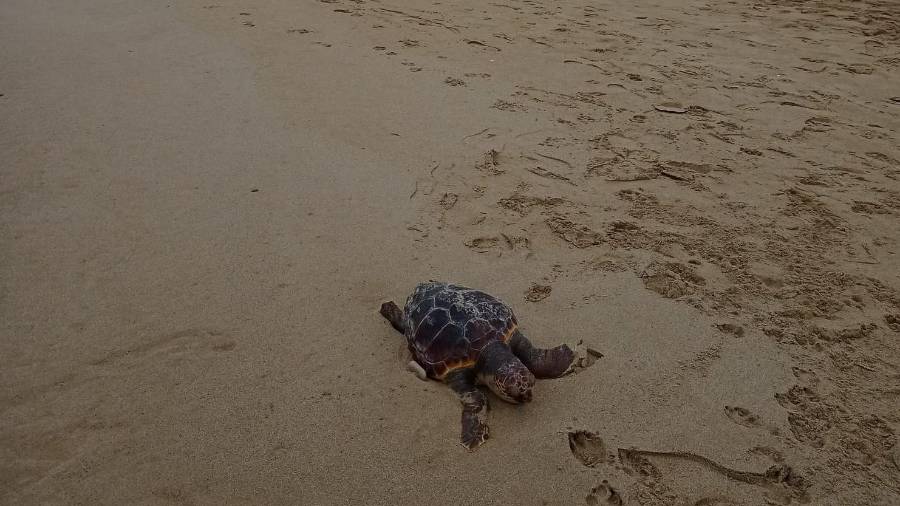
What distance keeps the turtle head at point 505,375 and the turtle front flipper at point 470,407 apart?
0.19 feet

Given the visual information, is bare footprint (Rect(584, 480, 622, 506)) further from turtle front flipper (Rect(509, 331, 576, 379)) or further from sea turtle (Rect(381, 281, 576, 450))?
turtle front flipper (Rect(509, 331, 576, 379))

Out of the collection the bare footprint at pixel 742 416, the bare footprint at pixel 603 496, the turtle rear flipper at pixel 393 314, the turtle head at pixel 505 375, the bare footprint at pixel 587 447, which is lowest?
the bare footprint at pixel 603 496

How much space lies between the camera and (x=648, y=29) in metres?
5.90

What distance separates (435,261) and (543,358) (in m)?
0.85

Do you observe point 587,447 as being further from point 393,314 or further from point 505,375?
point 393,314

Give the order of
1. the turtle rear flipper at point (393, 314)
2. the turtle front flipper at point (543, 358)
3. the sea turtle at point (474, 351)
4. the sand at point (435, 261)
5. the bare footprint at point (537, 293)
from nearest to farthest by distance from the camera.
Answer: the sand at point (435, 261)
the sea turtle at point (474, 351)
the turtle front flipper at point (543, 358)
the turtle rear flipper at point (393, 314)
the bare footprint at point (537, 293)

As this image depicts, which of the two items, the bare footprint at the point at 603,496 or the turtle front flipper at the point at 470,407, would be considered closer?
the bare footprint at the point at 603,496

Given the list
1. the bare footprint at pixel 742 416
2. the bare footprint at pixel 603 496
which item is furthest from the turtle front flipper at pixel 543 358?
the bare footprint at pixel 742 416

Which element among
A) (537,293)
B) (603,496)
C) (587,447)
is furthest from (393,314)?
(603,496)

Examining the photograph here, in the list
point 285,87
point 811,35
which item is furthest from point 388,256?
point 811,35

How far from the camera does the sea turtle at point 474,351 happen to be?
213 cm

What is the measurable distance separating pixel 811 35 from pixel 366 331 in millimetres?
5667

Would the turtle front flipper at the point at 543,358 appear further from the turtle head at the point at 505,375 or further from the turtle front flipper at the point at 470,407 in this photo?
the turtle front flipper at the point at 470,407

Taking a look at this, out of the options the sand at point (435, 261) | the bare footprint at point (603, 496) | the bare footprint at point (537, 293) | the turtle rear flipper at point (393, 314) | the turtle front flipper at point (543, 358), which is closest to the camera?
the bare footprint at point (603, 496)
